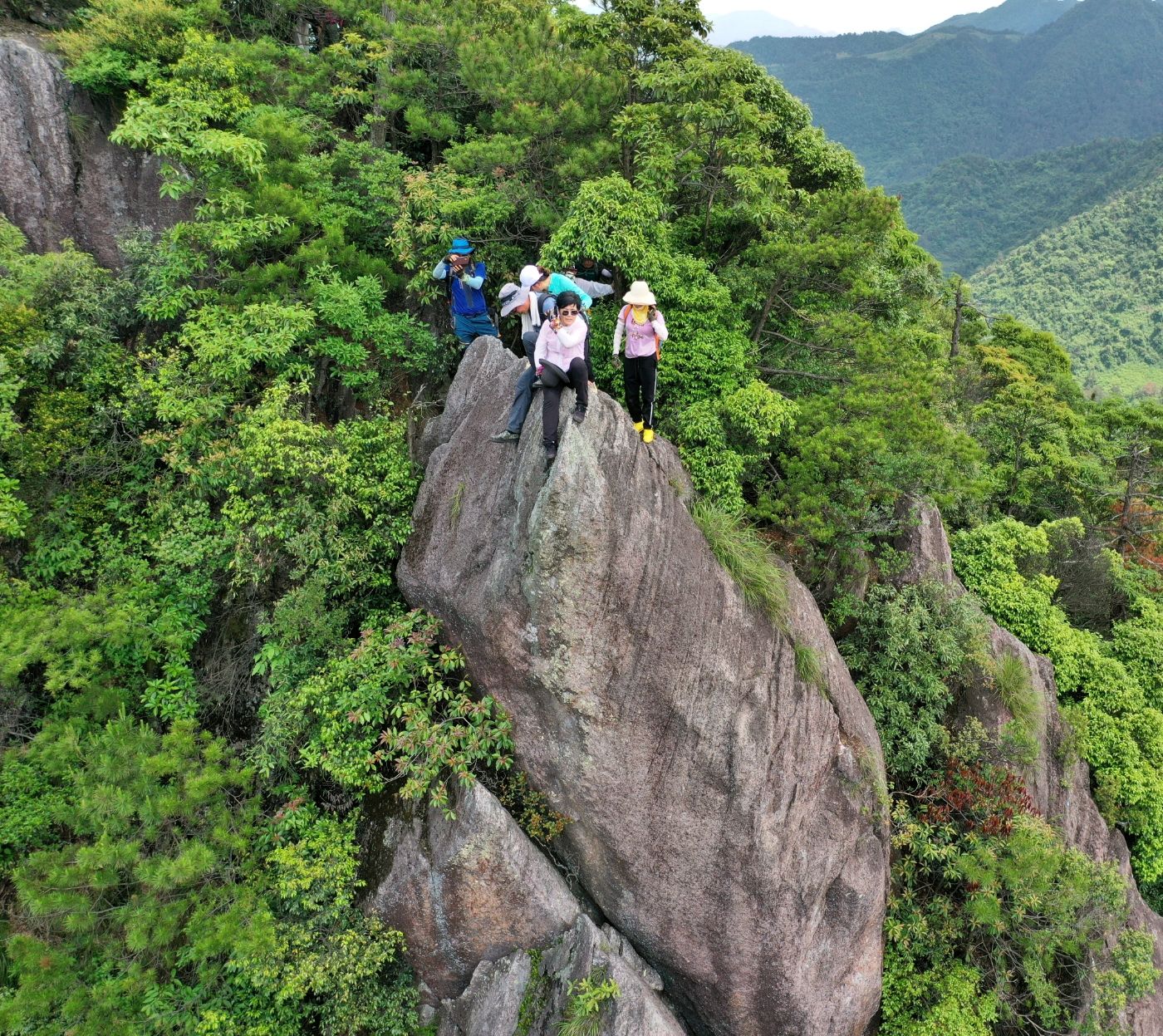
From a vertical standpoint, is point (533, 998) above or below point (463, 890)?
below

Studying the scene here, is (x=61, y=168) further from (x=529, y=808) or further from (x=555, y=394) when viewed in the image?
(x=529, y=808)

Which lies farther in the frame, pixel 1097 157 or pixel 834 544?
pixel 1097 157

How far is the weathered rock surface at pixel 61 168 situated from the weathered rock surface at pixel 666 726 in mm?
11647

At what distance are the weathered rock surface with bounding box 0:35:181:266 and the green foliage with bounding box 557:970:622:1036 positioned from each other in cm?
1791

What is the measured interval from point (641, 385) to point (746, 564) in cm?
367

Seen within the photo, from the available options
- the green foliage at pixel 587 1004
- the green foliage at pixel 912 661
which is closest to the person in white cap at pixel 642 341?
the green foliage at pixel 912 661

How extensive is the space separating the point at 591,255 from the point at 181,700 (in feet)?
38.1

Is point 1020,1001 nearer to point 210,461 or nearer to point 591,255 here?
point 591,255

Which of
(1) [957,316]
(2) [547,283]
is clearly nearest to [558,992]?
(2) [547,283]

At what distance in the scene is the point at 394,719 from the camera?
10266 mm

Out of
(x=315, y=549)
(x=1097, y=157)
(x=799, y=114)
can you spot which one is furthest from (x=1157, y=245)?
(x=315, y=549)

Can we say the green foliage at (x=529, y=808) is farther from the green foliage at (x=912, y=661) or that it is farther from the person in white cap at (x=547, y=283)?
the person in white cap at (x=547, y=283)

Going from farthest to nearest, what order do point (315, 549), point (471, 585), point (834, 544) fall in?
1. point (834, 544)
2. point (315, 549)
3. point (471, 585)

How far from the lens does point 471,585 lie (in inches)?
408
